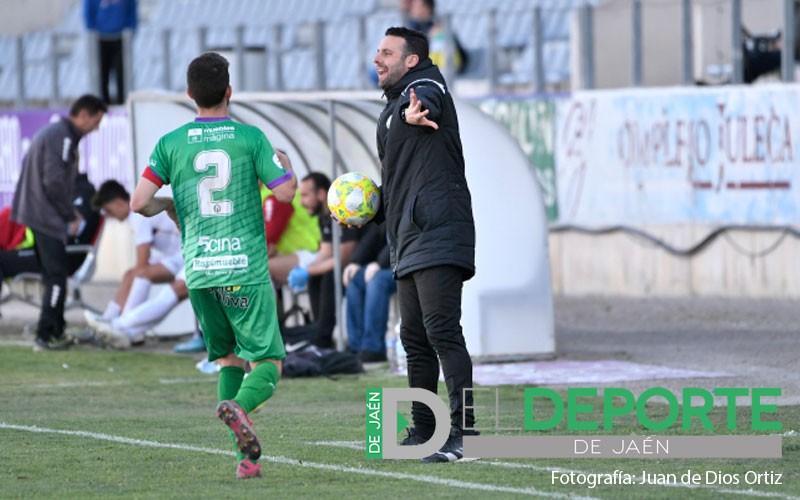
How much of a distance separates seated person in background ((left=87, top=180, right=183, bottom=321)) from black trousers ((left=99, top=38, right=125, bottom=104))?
8.09 metres

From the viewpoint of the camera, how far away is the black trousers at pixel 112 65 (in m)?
23.4

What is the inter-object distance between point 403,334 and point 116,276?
14680 mm

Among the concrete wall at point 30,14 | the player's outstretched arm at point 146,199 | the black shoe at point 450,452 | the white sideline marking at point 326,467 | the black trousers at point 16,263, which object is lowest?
the white sideline marking at point 326,467

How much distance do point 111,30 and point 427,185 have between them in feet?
52.7

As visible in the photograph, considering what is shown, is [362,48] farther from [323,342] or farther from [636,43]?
[323,342]

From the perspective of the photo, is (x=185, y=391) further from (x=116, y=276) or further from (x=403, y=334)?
(x=116, y=276)

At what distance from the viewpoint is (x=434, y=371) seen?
821 centimetres

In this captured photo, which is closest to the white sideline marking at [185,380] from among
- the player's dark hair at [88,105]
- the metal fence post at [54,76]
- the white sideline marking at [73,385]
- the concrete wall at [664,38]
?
the white sideline marking at [73,385]

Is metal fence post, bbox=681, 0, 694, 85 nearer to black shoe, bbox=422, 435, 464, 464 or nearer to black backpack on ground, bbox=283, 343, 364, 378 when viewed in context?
black backpack on ground, bbox=283, 343, 364, 378

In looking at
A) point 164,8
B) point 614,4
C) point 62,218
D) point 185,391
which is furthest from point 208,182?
point 164,8

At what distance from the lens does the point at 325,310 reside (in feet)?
45.4

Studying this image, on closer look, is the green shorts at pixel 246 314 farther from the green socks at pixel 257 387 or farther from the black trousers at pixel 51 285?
the black trousers at pixel 51 285

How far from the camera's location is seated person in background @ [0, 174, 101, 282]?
1625 centimetres

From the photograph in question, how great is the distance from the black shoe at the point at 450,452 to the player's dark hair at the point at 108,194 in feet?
26.4
